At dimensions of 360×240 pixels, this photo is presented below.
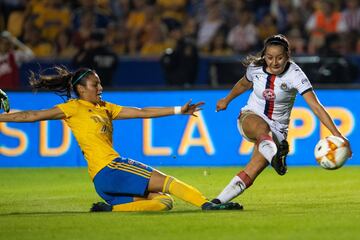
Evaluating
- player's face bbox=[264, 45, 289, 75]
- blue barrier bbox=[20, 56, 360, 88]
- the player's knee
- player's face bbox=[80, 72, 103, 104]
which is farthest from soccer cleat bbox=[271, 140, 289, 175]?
blue barrier bbox=[20, 56, 360, 88]

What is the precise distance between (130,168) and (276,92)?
1.69 metres

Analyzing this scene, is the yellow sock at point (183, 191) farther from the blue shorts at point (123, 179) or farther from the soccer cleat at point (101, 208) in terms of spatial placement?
the soccer cleat at point (101, 208)

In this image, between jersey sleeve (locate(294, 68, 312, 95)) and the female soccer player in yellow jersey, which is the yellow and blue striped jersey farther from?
jersey sleeve (locate(294, 68, 312, 95))

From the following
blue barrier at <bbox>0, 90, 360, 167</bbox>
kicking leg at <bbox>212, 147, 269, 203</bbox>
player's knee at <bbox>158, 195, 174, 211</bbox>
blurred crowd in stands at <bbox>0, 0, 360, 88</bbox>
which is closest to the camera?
player's knee at <bbox>158, 195, 174, 211</bbox>

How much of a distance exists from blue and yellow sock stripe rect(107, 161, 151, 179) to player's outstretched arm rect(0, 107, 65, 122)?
2.38 feet

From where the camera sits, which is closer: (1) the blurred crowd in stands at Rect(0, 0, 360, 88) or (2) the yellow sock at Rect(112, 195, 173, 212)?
(2) the yellow sock at Rect(112, 195, 173, 212)

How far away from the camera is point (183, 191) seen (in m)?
10.2

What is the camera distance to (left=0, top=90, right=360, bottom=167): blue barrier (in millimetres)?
16703

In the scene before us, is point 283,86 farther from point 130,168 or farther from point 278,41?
point 130,168

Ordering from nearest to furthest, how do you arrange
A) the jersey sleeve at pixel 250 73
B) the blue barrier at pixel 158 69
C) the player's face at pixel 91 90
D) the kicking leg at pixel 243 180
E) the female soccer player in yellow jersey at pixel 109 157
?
the female soccer player in yellow jersey at pixel 109 157, the kicking leg at pixel 243 180, the player's face at pixel 91 90, the jersey sleeve at pixel 250 73, the blue barrier at pixel 158 69

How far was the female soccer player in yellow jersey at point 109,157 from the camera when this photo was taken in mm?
10320

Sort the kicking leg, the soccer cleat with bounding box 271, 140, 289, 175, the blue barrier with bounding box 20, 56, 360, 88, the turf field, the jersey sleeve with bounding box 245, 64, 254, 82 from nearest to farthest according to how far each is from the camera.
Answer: the turf field < the soccer cleat with bounding box 271, 140, 289, 175 < the kicking leg < the jersey sleeve with bounding box 245, 64, 254, 82 < the blue barrier with bounding box 20, 56, 360, 88

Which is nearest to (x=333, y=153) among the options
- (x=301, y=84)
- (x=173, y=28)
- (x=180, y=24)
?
(x=301, y=84)

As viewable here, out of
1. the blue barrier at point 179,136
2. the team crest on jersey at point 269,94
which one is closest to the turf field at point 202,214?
the team crest on jersey at point 269,94
